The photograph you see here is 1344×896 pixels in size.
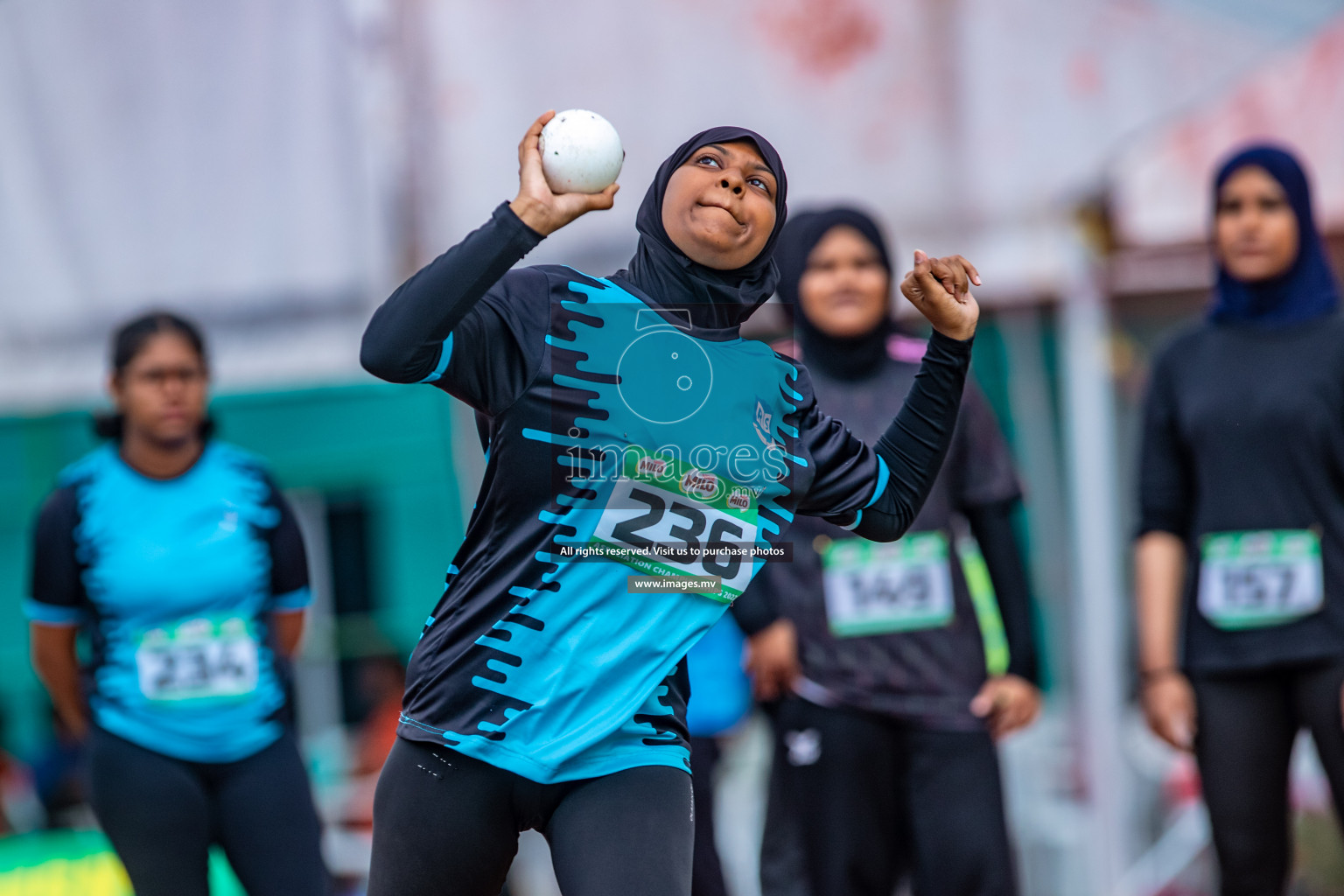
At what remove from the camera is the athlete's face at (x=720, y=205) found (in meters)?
2.42

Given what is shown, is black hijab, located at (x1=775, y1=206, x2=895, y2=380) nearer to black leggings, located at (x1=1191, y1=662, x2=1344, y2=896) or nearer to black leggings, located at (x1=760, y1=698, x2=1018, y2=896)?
black leggings, located at (x1=760, y1=698, x2=1018, y2=896)

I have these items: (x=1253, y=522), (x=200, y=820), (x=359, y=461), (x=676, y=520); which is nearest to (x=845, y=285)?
(x=1253, y=522)

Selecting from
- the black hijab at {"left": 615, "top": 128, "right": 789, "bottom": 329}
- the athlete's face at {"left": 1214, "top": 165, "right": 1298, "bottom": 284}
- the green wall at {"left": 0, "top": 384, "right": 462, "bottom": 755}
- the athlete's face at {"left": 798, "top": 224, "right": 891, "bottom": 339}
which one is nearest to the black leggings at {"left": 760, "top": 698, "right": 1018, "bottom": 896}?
the athlete's face at {"left": 798, "top": 224, "right": 891, "bottom": 339}

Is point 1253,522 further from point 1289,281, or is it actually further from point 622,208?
point 622,208

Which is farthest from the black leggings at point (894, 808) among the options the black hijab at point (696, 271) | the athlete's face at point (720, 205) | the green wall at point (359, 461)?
the green wall at point (359, 461)

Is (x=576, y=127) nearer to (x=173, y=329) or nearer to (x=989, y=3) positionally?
(x=173, y=329)

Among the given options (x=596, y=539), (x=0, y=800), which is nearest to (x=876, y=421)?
(x=596, y=539)

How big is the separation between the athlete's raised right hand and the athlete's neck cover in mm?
2413

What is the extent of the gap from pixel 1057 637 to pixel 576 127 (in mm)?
5527

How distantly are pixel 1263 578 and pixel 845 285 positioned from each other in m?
1.30

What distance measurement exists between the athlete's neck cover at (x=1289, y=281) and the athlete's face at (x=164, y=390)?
278 cm

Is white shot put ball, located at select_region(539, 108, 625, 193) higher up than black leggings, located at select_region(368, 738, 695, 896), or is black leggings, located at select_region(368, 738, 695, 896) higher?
white shot put ball, located at select_region(539, 108, 625, 193)

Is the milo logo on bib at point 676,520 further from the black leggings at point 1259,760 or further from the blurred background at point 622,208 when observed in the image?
the blurred background at point 622,208

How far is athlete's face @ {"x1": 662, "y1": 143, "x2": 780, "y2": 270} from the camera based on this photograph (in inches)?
95.3
